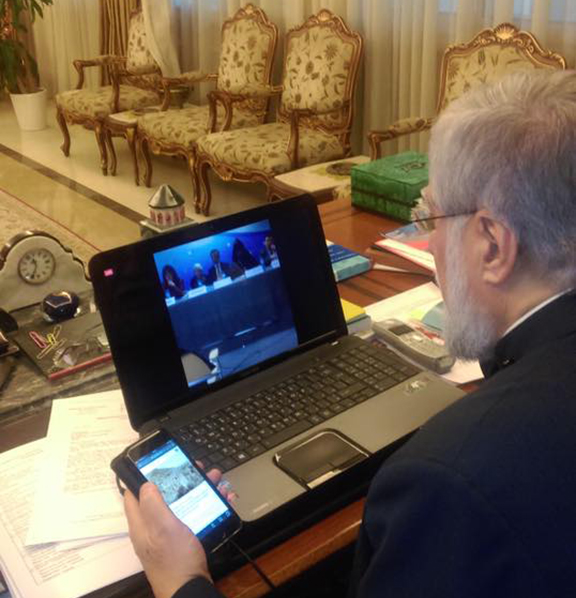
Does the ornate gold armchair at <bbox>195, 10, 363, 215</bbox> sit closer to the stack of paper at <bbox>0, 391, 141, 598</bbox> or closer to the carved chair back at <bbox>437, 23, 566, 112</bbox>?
the carved chair back at <bbox>437, 23, 566, 112</bbox>

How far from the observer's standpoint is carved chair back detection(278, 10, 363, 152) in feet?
12.1

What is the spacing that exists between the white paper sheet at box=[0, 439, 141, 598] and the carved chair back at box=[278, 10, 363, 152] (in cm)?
289

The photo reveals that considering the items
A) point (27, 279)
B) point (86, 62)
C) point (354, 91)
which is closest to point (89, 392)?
point (27, 279)

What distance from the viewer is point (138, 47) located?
4914 millimetres

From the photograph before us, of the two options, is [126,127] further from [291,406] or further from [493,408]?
[493,408]

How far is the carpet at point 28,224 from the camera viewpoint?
3.78m

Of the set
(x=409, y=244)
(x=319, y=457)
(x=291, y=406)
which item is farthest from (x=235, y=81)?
(x=319, y=457)

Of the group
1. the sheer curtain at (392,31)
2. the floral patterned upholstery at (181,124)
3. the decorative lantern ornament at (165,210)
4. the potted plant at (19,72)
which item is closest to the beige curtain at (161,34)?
the sheer curtain at (392,31)

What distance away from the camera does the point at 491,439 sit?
2.22 ft

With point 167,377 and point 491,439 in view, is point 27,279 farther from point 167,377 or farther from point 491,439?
point 491,439

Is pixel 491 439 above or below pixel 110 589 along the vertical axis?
above

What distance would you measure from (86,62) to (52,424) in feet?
14.1

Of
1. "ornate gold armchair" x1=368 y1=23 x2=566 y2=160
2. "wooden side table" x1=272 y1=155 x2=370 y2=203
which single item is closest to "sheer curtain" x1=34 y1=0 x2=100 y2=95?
"wooden side table" x1=272 y1=155 x2=370 y2=203

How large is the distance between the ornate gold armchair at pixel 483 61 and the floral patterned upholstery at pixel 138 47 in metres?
2.03
